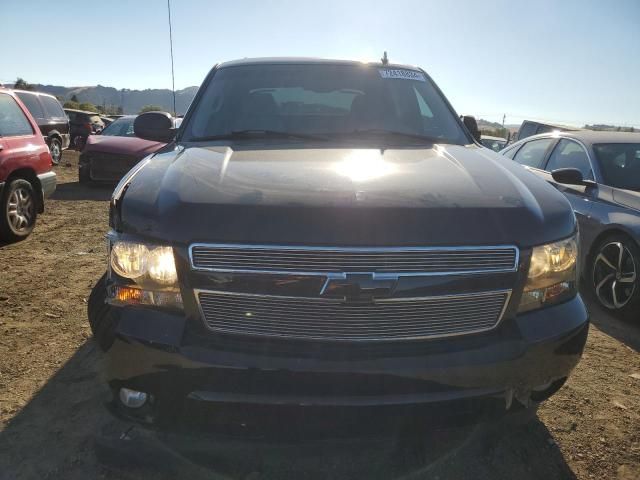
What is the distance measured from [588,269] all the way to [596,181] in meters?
0.88

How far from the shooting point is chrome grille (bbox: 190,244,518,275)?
173cm

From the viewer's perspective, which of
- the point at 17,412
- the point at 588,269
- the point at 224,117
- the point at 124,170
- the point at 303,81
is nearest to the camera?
the point at 17,412

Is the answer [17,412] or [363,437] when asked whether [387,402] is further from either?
[17,412]

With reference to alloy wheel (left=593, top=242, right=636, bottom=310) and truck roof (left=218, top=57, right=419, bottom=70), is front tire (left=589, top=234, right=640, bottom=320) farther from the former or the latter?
truck roof (left=218, top=57, right=419, bottom=70)

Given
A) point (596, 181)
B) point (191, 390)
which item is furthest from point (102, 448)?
point (596, 181)

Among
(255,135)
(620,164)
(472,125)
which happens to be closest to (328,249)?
(255,135)

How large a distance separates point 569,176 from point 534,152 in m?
1.53

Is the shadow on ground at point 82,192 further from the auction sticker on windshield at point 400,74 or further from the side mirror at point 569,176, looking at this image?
the side mirror at point 569,176

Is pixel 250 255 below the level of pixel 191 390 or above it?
above

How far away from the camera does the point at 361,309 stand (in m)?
1.78

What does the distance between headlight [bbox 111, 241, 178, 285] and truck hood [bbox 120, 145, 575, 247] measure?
0.20ft

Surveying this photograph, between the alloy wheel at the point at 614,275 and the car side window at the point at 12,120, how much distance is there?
6.54 meters

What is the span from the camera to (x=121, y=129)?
11.5m

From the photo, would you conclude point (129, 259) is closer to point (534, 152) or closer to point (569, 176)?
point (569, 176)
